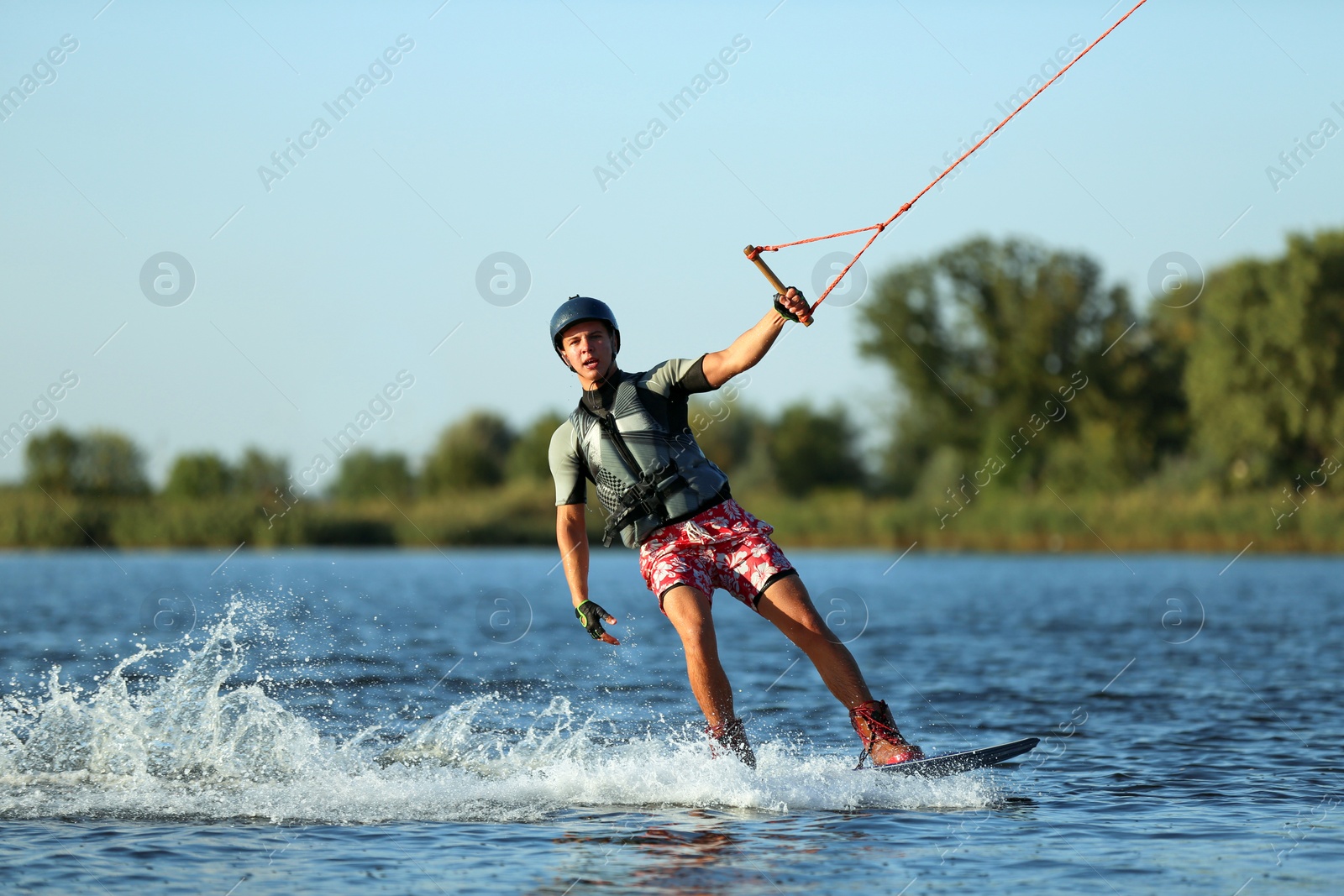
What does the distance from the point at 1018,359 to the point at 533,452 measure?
25.0m

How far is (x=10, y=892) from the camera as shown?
16.2ft

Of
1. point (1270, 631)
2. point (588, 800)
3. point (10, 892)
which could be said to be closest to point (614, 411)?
point (588, 800)

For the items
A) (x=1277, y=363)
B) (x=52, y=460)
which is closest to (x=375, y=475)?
(x=52, y=460)

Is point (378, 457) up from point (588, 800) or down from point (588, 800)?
up

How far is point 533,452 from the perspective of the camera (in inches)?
2749

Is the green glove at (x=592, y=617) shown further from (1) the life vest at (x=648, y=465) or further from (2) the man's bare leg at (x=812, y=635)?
(2) the man's bare leg at (x=812, y=635)

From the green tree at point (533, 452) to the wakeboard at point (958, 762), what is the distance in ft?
192

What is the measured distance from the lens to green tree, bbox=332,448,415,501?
60.7 metres

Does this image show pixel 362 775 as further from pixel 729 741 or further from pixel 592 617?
pixel 729 741

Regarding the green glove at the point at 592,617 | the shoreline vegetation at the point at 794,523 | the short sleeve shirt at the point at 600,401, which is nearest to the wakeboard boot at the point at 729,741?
the green glove at the point at 592,617

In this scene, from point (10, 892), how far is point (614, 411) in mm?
3054

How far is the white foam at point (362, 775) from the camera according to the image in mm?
6344

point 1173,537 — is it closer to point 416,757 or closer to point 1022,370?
point 1022,370

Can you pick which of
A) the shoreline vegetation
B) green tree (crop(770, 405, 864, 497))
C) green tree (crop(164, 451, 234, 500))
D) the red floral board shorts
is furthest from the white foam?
green tree (crop(770, 405, 864, 497))
